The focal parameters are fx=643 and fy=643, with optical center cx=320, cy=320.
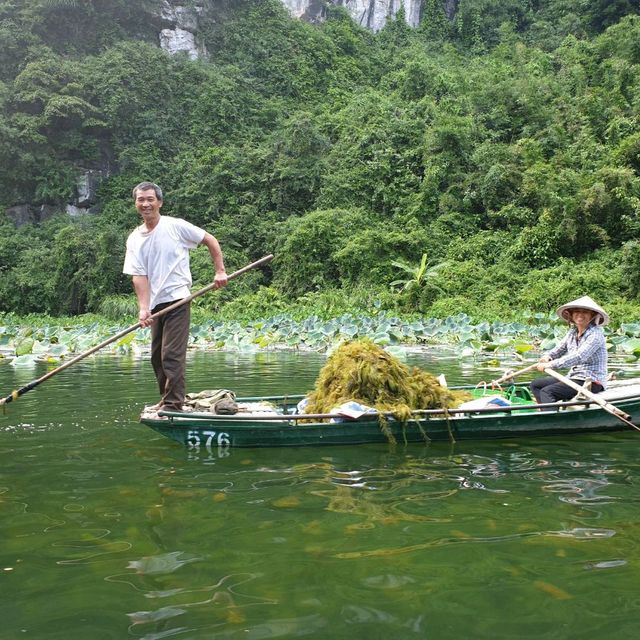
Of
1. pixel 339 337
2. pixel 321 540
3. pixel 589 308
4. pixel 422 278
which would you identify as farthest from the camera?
pixel 422 278

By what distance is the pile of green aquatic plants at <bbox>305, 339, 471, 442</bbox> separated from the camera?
4363 mm

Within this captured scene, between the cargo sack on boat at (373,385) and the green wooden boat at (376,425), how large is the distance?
0.18 meters

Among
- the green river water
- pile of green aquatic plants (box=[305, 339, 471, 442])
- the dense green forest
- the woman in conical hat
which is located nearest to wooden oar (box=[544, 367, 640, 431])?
the green river water

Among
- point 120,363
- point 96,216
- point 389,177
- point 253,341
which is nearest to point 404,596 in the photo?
point 120,363

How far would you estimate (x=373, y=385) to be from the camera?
4.39 metres

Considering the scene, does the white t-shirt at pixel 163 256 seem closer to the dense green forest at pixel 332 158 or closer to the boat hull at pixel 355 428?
the boat hull at pixel 355 428

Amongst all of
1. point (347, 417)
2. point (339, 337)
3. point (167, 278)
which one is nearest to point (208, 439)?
point (347, 417)

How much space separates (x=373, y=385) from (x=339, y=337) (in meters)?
7.82

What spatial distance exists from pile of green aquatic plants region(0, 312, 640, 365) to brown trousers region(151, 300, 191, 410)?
5662 millimetres

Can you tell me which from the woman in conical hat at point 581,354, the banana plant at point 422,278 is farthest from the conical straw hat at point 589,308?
the banana plant at point 422,278

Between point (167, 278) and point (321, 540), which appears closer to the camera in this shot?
point (321, 540)

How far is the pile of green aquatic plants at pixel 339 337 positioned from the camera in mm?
10273

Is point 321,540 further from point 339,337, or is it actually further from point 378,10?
point 378,10

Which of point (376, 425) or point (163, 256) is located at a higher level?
point (163, 256)
